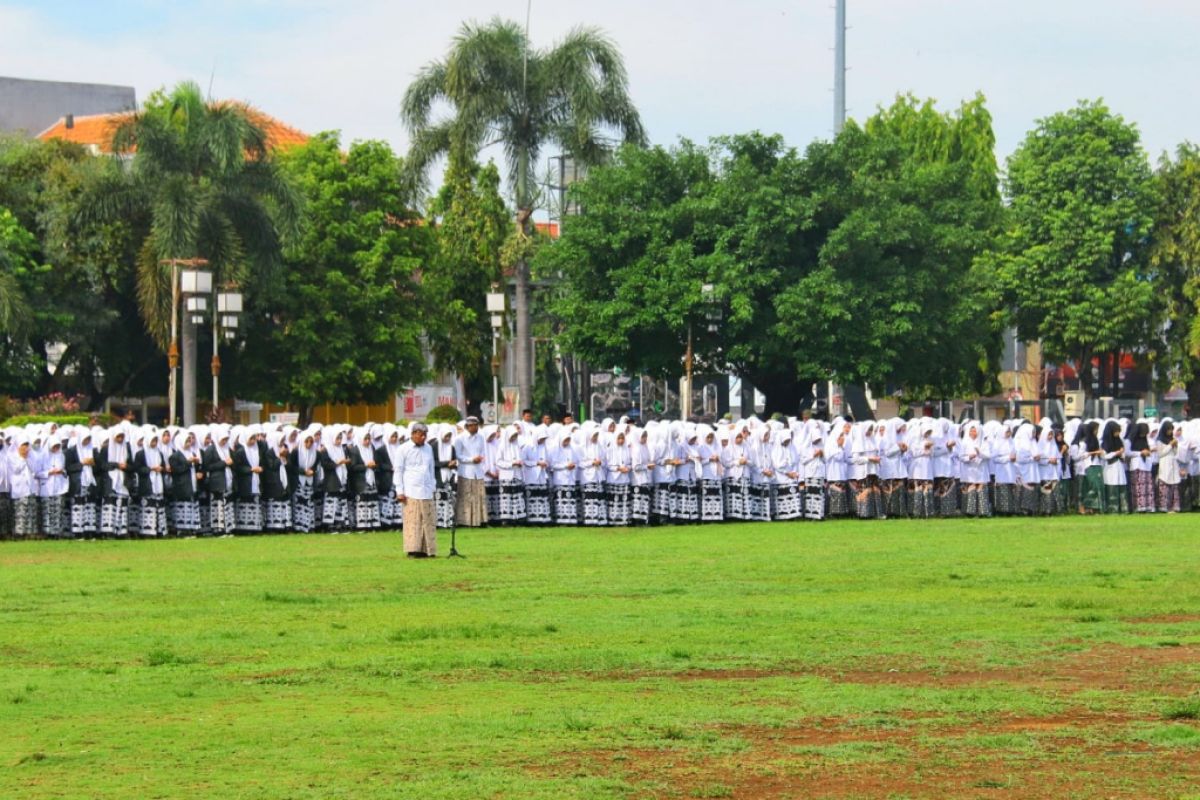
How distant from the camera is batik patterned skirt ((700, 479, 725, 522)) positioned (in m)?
30.5

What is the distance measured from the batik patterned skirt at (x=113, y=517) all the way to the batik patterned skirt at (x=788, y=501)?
9.80 metres

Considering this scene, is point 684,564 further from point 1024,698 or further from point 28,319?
point 28,319

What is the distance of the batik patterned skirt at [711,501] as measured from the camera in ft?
100

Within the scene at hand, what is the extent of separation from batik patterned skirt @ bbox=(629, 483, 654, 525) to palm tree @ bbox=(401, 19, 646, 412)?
1488 centimetres

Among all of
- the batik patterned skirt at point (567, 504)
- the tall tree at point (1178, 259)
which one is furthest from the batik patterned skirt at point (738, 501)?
the tall tree at point (1178, 259)

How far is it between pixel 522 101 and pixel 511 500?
1770cm

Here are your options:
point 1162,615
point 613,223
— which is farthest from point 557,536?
point 613,223

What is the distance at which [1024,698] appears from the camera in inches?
463

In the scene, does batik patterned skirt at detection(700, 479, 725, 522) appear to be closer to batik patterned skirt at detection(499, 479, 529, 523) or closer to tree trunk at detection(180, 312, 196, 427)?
batik patterned skirt at detection(499, 479, 529, 523)

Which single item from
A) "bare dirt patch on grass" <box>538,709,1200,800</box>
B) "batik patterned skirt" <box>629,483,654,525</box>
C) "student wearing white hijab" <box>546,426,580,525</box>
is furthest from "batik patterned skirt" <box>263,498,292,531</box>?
"bare dirt patch on grass" <box>538,709,1200,800</box>

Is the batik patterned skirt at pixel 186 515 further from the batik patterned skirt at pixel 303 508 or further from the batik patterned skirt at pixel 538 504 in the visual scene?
the batik patterned skirt at pixel 538 504

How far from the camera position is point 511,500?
29.5m

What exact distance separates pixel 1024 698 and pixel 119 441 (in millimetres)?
18184

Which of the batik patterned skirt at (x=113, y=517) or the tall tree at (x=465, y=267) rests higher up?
the tall tree at (x=465, y=267)
